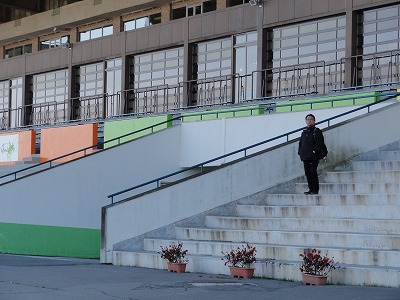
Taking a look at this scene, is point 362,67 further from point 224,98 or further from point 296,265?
point 296,265

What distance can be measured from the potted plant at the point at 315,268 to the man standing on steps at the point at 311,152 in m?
3.75

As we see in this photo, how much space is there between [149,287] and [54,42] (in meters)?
31.3

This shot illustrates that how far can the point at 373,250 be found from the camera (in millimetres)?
14125

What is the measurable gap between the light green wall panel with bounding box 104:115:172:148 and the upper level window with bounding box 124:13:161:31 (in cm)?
979

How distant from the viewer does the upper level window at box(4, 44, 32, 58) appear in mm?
45331

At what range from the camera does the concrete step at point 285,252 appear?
13898 millimetres

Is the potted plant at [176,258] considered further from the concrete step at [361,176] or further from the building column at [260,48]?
the building column at [260,48]

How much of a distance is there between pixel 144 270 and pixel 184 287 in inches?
124

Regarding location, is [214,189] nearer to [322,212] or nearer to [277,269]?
[322,212]

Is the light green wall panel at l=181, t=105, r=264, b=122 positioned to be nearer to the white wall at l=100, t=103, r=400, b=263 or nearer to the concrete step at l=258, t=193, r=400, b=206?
the white wall at l=100, t=103, r=400, b=263

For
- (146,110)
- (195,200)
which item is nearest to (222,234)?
(195,200)

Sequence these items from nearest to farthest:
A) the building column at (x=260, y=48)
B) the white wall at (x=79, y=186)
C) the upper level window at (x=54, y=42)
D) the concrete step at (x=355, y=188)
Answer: the concrete step at (x=355, y=188)
the white wall at (x=79, y=186)
the building column at (x=260, y=48)
the upper level window at (x=54, y=42)

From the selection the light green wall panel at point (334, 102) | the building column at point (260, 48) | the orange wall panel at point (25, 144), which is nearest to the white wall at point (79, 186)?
the light green wall panel at point (334, 102)

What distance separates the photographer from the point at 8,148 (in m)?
34.0
